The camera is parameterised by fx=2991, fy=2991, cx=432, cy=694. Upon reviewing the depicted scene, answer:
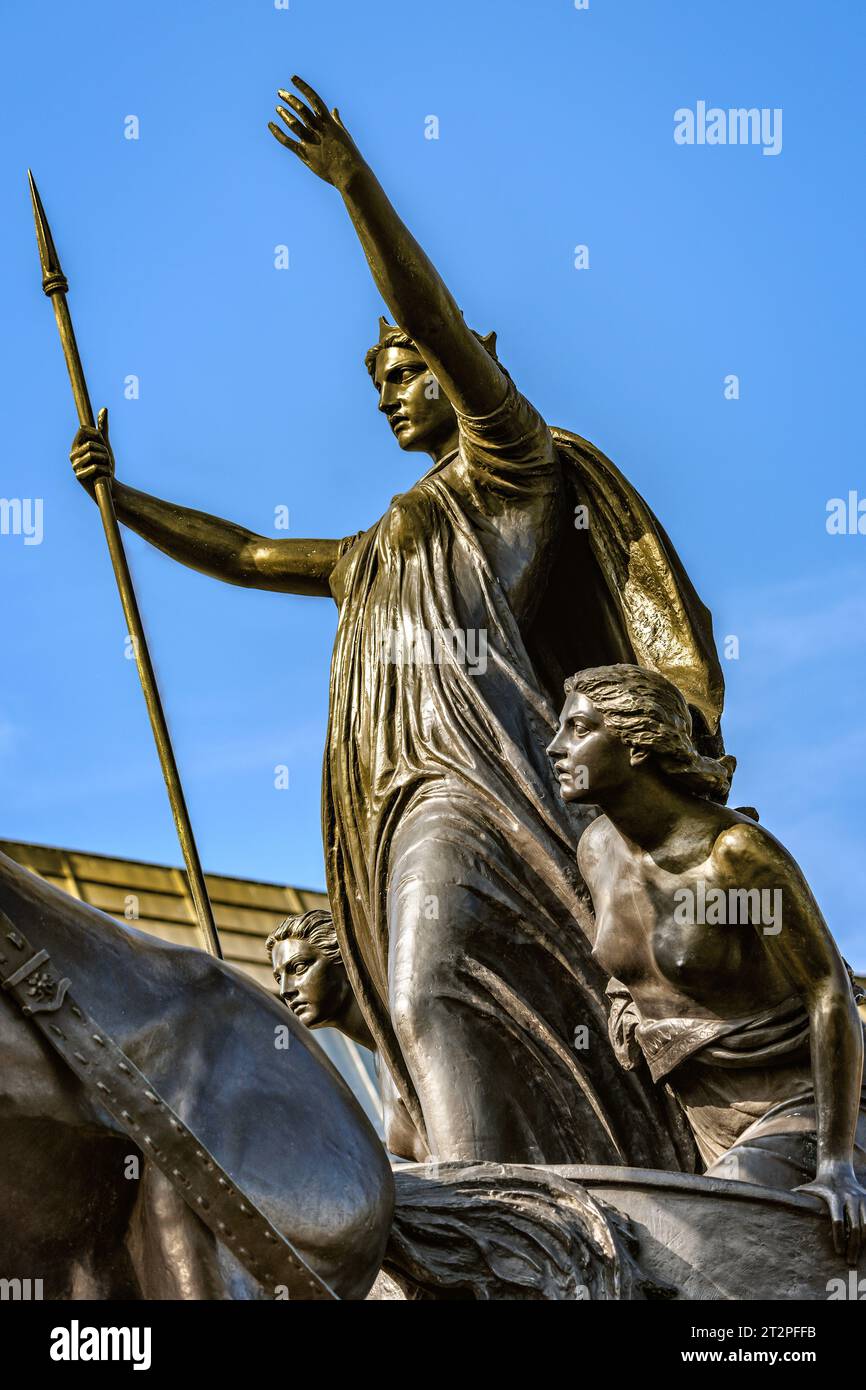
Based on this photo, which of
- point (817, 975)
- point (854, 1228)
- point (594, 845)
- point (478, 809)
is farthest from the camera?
point (478, 809)

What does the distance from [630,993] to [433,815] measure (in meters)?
1.15

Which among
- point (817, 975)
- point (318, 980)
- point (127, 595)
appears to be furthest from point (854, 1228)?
point (127, 595)

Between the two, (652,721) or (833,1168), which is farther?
(652,721)

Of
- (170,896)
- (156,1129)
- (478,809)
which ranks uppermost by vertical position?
(170,896)

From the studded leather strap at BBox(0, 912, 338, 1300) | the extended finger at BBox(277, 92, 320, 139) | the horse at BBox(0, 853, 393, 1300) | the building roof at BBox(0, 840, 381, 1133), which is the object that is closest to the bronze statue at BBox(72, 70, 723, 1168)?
the extended finger at BBox(277, 92, 320, 139)

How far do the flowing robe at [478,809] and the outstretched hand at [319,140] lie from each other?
116 centimetres

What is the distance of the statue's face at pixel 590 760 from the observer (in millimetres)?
9648

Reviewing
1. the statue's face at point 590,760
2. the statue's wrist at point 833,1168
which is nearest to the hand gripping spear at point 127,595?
the statue's face at point 590,760

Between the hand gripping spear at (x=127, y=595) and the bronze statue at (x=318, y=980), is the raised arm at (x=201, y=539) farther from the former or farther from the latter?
the bronze statue at (x=318, y=980)

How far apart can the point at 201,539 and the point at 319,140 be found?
2240 millimetres

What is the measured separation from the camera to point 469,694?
10.9m

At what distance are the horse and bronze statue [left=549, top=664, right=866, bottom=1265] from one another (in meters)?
1.94

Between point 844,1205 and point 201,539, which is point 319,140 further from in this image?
point 844,1205

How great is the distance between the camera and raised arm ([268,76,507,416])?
35.1 ft
